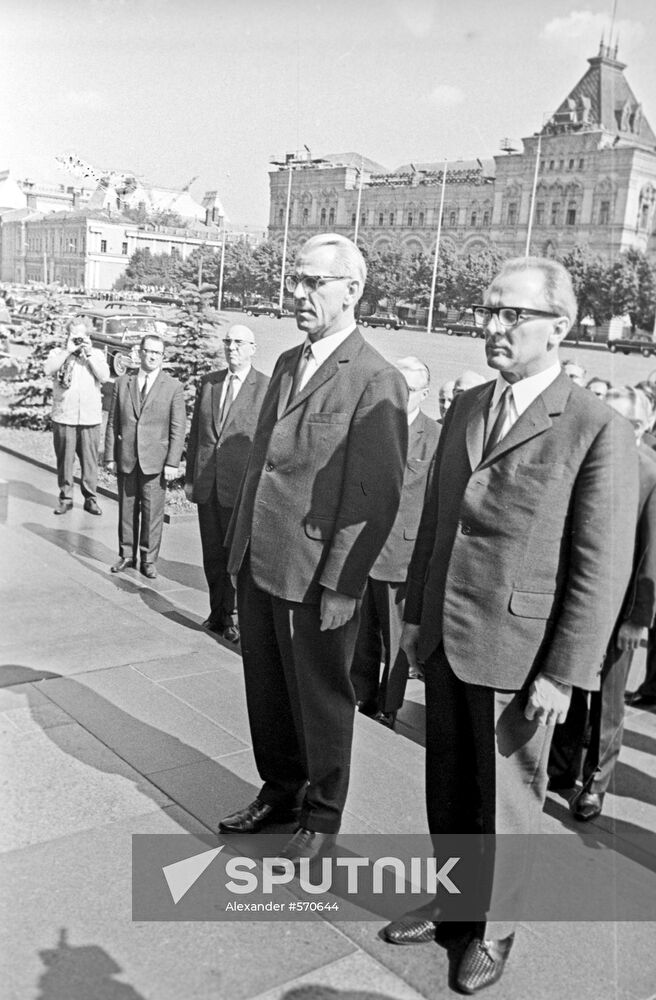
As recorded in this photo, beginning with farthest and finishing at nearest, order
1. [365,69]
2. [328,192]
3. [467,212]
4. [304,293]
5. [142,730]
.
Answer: [328,192] < [142,730] < [365,69] < [467,212] < [304,293]

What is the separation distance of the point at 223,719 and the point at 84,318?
5.07 metres

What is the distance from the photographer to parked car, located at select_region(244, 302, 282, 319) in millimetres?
5259

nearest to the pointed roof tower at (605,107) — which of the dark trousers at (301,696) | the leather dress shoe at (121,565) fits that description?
the dark trousers at (301,696)

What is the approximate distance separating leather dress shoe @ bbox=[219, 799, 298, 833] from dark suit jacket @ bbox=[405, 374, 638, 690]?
1062 mm

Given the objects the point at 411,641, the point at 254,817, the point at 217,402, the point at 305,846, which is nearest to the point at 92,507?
the point at 217,402

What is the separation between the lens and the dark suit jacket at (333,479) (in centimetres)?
285

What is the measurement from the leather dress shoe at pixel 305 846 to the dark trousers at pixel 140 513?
395cm

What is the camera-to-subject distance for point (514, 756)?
2471mm

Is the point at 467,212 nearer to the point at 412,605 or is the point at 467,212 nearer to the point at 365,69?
the point at 365,69

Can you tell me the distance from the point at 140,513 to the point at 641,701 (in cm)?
372

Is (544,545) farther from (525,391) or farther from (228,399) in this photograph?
(228,399)

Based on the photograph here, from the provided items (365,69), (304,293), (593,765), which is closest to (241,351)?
(365,69)

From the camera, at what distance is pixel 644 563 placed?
11.8 ft

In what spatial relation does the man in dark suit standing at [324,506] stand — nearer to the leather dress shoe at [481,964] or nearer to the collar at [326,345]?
the collar at [326,345]
